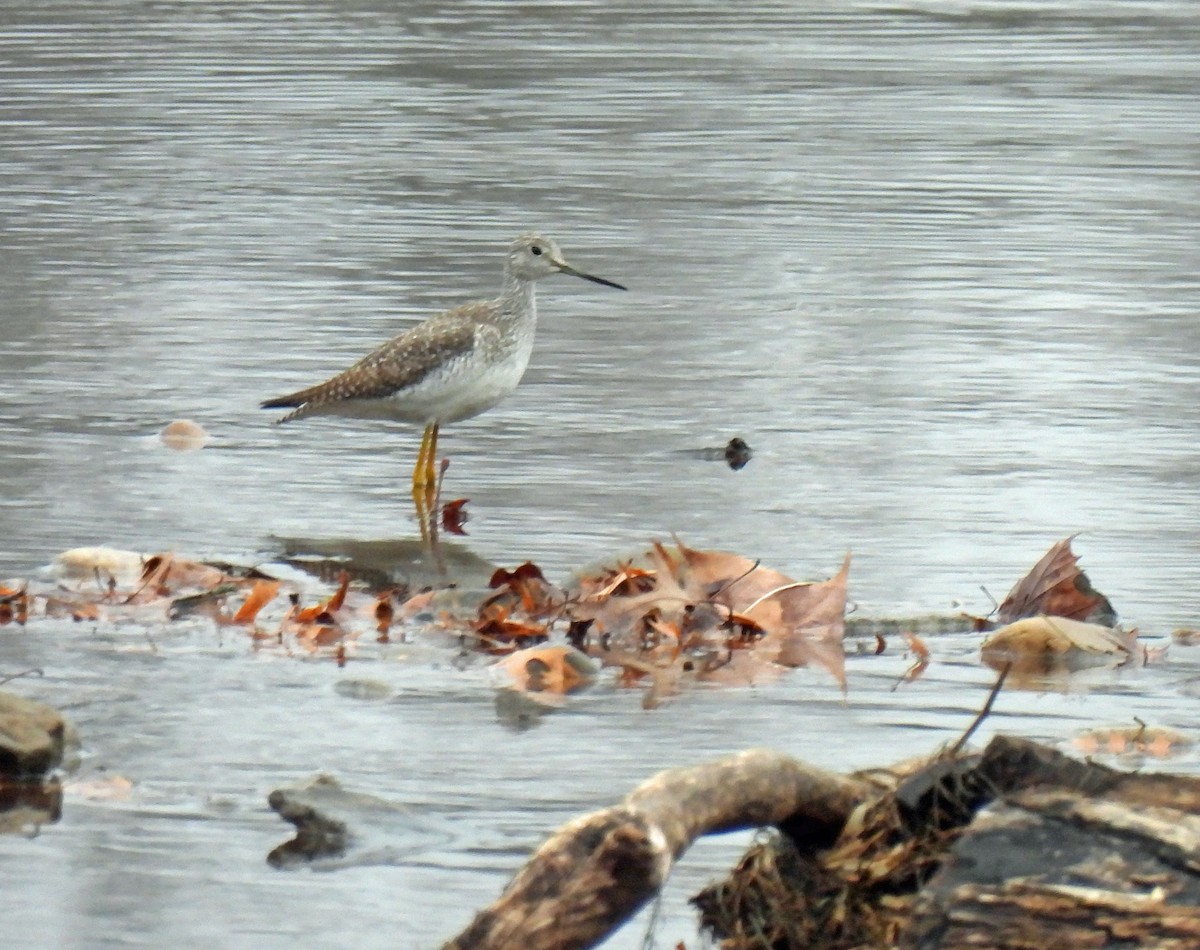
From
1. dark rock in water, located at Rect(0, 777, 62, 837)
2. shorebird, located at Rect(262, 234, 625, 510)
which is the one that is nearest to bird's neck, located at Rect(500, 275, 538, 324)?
shorebird, located at Rect(262, 234, 625, 510)

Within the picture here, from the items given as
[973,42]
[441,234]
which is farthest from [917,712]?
[973,42]

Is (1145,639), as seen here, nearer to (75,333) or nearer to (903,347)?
(903,347)

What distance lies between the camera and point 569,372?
11445 millimetres

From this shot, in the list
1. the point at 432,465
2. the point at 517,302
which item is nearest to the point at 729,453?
the point at 517,302

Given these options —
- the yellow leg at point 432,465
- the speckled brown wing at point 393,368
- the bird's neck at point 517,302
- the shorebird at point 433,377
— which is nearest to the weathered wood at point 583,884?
the yellow leg at point 432,465

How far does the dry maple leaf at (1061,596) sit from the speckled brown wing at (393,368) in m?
3.05

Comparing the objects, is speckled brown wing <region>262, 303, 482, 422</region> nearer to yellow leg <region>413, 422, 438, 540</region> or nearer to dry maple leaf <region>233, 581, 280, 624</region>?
yellow leg <region>413, 422, 438, 540</region>

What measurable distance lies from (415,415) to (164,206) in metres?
7.17

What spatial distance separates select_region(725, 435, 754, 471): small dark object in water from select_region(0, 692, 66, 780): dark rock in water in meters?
4.42

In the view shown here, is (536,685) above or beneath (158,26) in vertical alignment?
beneath

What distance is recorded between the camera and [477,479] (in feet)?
31.1

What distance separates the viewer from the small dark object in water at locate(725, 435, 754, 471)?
31.5ft

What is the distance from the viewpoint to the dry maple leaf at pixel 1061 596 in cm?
711

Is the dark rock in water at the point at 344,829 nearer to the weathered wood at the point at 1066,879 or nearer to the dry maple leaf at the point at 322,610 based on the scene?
the weathered wood at the point at 1066,879
